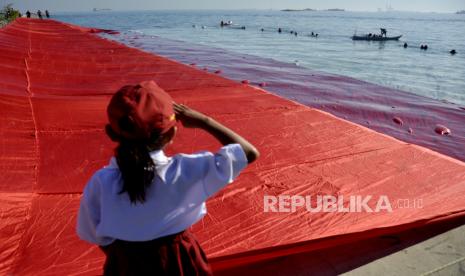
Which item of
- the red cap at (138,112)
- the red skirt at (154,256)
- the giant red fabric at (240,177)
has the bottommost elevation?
the giant red fabric at (240,177)

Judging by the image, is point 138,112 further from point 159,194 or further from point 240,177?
point 240,177

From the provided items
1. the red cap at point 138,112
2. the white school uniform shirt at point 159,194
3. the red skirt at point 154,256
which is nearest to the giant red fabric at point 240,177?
the red skirt at point 154,256

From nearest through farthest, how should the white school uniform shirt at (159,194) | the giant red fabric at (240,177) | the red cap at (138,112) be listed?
the red cap at (138,112)
the white school uniform shirt at (159,194)
the giant red fabric at (240,177)

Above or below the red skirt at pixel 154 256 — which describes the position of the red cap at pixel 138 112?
above

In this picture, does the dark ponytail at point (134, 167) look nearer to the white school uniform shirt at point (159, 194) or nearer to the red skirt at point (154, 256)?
the white school uniform shirt at point (159, 194)

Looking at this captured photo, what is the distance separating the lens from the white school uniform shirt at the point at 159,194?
140 centimetres

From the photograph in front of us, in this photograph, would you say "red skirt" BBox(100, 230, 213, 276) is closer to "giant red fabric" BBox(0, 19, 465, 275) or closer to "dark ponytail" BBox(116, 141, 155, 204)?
"dark ponytail" BBox(116, 141, 155, 204)

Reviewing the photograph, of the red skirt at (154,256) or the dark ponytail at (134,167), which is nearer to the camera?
the dark ponytail at (134,167)

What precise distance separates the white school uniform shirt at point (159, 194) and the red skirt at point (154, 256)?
0.05 meters

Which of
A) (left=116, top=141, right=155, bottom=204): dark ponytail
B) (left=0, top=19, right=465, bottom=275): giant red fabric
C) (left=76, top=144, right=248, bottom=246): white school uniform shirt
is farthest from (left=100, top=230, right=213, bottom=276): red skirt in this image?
(left=0, top=19, right=465, bottom=275): giant red fabric

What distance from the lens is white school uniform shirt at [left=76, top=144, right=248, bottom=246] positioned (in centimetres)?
140

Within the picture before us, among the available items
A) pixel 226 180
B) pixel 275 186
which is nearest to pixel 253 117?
pixel 275 186

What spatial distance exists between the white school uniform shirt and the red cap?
11 cm

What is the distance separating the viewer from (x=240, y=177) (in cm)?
372
